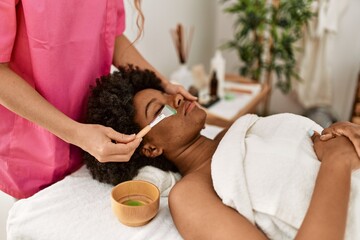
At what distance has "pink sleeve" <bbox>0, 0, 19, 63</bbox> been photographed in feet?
3.03

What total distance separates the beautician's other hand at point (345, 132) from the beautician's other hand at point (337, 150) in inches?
0.5

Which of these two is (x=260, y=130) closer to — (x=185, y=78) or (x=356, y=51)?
(x=185, y=78)

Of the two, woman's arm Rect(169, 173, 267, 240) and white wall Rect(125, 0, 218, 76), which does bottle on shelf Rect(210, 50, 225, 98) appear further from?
woman's arm Rect(169, 173, 267, 240)

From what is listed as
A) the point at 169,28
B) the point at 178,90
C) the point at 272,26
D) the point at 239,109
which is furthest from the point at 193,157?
the point at 272,26

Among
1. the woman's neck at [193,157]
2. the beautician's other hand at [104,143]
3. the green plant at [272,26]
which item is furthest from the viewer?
the green plant at [272,26]

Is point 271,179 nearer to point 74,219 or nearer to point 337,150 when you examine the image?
point 337,150

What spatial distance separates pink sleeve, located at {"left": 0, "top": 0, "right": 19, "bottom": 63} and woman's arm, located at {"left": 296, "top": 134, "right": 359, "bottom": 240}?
0.89m

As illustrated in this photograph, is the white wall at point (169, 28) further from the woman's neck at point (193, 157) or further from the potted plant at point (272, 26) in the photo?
the woman's neck at point (193, 157)

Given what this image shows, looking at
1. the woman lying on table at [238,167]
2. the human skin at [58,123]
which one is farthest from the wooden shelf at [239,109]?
the human skin at [58,123]

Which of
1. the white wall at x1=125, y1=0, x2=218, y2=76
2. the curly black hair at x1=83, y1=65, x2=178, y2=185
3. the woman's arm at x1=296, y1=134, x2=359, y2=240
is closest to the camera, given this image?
the woman's arm at x1=296, y1=134, x2=359, y2=240

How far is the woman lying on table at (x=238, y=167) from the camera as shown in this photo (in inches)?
37.1

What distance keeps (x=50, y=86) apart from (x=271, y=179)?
720mm

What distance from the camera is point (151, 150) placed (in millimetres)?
1285

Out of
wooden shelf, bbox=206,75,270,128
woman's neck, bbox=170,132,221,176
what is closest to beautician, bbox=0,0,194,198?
woman's neck, bbox=170,132,221,176
